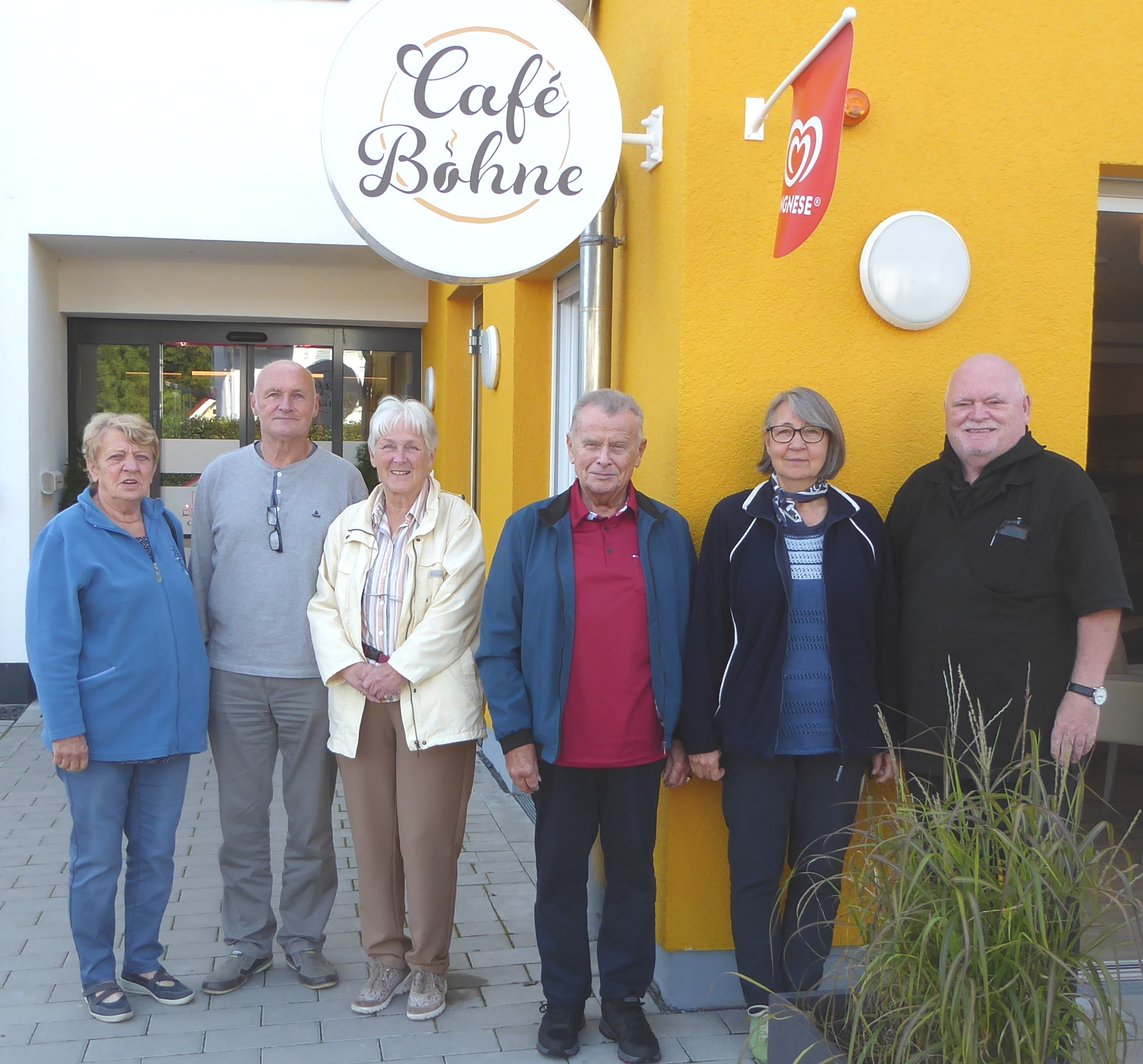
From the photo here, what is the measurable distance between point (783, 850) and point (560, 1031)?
81 centimetres

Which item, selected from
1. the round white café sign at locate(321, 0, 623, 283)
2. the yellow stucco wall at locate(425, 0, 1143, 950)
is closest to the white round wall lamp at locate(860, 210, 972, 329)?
the yellow stucco wall at locate(425, 0, 1143, 950)

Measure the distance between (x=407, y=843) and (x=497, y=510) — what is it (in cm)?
300

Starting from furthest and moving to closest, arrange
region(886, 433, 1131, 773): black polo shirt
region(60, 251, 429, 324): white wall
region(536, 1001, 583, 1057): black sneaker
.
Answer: region(60, 251, 429, 324): white wall, region(536, 1001, 583, 1057): black sneaker, region(886, 433, 1131, 773): black polo shirt

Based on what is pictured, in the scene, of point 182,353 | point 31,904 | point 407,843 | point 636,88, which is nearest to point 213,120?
point 182,353

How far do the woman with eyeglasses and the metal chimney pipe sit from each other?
2.92 feet

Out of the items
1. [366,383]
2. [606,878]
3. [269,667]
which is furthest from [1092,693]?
[366,383]

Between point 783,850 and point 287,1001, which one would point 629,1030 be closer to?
point 783,850

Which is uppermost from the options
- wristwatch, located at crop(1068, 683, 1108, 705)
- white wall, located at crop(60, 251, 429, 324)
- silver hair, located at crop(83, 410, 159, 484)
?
white wall, located at crop(60, 251, 429, 324)

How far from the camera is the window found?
5.35 m

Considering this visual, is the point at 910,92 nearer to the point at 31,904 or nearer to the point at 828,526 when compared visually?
the point at 828,526

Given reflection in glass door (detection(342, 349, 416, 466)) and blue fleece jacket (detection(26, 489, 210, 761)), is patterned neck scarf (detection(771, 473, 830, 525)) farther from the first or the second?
reflection in glass door (detection(342, 349, 416, 466))

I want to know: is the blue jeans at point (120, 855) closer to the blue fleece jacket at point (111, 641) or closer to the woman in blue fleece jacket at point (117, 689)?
the woman in blue fleece jacket at point (117, 689)

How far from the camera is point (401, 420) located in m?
3.26

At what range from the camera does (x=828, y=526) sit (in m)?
3.05
